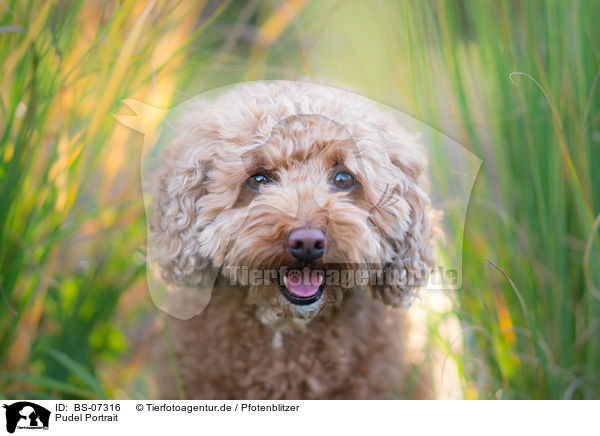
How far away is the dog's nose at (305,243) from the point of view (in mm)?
977

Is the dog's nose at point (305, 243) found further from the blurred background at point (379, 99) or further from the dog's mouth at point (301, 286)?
the blurred background at point (379, 99)

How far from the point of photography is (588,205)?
134cm

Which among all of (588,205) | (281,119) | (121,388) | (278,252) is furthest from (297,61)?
(121,388)

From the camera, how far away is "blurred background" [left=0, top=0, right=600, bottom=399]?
1.27m

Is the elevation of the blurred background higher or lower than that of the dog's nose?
higher

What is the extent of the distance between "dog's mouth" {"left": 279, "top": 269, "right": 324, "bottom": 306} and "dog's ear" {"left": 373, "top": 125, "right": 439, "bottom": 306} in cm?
16

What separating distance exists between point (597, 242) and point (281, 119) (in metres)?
0.89
